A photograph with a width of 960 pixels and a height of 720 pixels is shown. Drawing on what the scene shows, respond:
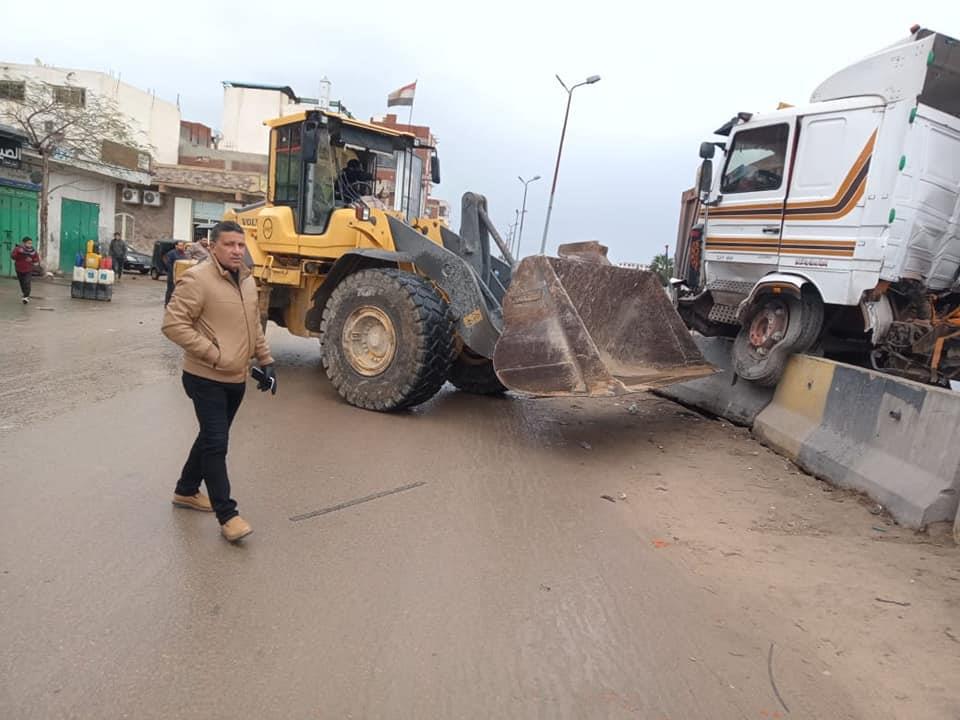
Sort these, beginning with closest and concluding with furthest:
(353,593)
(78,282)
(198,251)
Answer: (353,593), (198,251), (78,282)

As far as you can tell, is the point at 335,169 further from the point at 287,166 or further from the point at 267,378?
the point at 267,378

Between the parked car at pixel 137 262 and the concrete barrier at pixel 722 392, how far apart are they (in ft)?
84.1

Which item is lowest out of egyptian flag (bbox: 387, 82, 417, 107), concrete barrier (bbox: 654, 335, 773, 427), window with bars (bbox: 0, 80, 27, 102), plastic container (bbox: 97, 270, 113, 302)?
plastic container (bbox: 97, 270, 113, 302)

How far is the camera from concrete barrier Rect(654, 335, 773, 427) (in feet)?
23.3

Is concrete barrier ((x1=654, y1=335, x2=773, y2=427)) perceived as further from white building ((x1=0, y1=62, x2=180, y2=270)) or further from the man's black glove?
white building ((x1=0, y1=62, x2=180, y2=270))

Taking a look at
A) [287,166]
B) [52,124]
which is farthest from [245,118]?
[287,166]

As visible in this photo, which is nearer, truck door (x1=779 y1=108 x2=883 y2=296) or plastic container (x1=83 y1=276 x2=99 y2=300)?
truck door (x1=779 y1=108 x2=883 y2=296)

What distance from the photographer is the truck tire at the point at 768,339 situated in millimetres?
6766

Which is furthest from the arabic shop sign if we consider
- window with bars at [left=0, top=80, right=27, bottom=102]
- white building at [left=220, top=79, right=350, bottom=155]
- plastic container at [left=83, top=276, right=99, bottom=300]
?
white building at [left=220, top=79, right=350, bottom=155]

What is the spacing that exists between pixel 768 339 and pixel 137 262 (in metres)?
27.3

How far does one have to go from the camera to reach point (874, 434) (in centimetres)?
517

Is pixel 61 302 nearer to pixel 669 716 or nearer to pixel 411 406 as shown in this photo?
pixel 411 406

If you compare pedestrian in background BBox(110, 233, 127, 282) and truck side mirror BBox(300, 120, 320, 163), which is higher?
truck side mirror BBox(300, 120, 320, 163)

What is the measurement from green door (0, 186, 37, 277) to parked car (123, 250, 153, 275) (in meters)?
6.39
